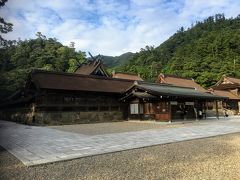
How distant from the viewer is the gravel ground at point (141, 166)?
18.7 feet

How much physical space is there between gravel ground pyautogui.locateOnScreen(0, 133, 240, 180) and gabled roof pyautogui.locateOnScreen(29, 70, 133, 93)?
12073mm

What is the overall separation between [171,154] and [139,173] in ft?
7.77

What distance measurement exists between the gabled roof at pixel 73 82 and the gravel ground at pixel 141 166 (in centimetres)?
1207

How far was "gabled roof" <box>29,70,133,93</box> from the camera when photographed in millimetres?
20353

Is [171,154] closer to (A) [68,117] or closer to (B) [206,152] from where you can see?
(B) [206,152]

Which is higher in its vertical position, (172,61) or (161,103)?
(172,61)

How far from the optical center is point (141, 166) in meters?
6.46

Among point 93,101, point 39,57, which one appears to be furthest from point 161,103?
point 39,57

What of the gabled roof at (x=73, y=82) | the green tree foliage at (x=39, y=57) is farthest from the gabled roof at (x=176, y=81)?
the green tree foliage at (x=39, y=57)

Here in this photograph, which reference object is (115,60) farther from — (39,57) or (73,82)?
(73,82)

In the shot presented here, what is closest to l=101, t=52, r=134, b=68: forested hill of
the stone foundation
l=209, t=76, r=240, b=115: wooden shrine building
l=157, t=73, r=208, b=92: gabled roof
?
l=209, t=76, r=240, b=115: wooden shrine building

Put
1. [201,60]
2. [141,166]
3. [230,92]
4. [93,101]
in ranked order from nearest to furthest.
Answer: [141,166] < [93,101] < [230,92] < [201,60]

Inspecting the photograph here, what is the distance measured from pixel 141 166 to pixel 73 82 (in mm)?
17078

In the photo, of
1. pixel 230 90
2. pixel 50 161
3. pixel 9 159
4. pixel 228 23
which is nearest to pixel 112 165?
pixel 50 161
